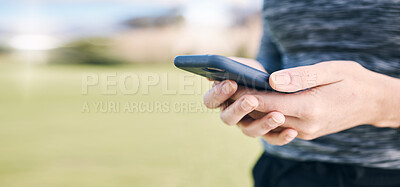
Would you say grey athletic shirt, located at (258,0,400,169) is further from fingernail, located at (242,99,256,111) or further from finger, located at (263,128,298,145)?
fingernail, located at (242,99,256,111)

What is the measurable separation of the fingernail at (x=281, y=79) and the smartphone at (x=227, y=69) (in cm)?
4

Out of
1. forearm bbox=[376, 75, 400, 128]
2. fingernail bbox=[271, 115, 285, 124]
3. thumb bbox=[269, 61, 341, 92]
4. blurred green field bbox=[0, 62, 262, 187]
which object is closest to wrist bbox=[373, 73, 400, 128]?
forearm bbox=[376, 75, 400, 128]

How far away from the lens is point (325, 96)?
0.70 metres

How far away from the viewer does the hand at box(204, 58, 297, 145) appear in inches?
27.9

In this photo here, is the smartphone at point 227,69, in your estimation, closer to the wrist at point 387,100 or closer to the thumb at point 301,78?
the thumb at point 301,78

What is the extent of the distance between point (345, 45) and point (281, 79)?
0.33m

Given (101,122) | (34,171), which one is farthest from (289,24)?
(101,122)

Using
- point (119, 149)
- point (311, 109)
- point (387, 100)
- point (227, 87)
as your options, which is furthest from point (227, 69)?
point (119, 149)

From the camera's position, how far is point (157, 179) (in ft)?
9.57

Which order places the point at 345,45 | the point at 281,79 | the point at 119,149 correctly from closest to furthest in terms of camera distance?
the point at 281,79 < the point at 345,45 < the point at 119,149

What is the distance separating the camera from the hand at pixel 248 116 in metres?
0.71

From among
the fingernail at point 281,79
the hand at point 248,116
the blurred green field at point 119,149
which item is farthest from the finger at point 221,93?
the blurred green field at point 119,149

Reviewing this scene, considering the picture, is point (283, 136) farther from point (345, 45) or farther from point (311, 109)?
point (345, 45)

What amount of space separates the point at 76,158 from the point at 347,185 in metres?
3.29
